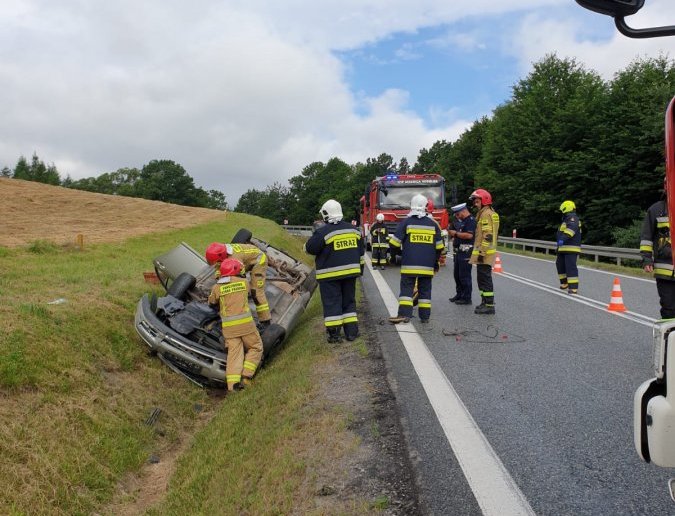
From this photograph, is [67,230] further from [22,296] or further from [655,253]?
[655,253]

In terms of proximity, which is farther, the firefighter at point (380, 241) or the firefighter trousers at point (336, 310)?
the firefighter at point (380, 241)

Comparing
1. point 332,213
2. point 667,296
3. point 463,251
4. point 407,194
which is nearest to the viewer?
point 667,296

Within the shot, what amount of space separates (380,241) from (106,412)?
33.4 ft

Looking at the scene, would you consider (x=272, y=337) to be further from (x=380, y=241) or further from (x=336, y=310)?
(x=380, y=241)

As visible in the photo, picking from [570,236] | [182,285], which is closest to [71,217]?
[182,285]

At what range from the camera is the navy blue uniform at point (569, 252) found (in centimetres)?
934

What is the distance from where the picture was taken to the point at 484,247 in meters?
7.85

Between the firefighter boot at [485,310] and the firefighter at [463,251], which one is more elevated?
the firefighter at [463,251]

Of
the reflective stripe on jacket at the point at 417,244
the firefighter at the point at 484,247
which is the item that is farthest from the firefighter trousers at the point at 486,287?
the reflective stripe on jacket at the point at 417,244

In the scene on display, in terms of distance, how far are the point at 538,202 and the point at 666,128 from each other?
103ft

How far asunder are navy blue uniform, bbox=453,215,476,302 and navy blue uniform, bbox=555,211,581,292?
1949 millimetres

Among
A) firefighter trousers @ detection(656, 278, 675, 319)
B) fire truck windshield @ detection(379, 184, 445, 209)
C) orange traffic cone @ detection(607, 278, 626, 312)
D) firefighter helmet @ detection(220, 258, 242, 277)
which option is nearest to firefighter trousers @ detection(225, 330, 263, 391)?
firefighter helmet @ detection(220, 258, 242, 277)

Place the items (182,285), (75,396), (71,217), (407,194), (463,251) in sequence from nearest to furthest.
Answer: (75,396) < (182,285) < (463,251) < (407,194) < (71,217)

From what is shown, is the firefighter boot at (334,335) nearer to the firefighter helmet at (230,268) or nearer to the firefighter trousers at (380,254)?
the firefighter helmet at (230,268)
